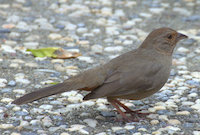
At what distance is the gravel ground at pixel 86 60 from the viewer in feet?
17.4

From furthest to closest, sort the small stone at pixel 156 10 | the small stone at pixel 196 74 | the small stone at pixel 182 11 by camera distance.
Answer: the small stone at pixel 156 10, the small stone at pixel 182 11, the small stone at pixel 196 74

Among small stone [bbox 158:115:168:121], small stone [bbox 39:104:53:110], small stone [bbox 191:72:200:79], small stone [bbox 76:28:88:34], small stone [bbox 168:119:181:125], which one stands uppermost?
small stone [bbox 76:28:88:34]

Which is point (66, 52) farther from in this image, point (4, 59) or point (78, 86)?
point (78, 86)

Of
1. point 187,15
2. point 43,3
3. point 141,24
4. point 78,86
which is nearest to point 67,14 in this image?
point 43,3

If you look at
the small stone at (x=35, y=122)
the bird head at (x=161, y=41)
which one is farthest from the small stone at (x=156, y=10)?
the small stone at (x=35, y=122)

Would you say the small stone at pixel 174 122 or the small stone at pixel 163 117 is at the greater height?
the small stone at pixel 163 117

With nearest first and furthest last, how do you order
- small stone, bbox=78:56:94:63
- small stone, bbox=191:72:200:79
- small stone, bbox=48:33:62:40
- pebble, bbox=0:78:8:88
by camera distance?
pebble, bbox=0:78:8:88 → small stone, bbox=191:72:200:79 → small stone, bbox=78:56:94:63 → small stone, bbox=48:33:62:40

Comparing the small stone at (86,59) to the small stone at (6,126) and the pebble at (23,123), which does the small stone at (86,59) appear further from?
the small stone at (6,126)

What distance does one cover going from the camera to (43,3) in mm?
10242

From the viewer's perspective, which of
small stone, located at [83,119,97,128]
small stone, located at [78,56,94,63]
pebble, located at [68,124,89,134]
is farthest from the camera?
small stone, located at [78,56,94,63]

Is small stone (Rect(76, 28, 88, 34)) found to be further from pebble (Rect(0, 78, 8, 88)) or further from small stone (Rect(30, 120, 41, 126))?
small stone (Rect(30, 120, 41, 126))

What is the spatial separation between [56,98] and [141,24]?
376 cm

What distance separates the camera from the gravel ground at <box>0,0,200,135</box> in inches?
208

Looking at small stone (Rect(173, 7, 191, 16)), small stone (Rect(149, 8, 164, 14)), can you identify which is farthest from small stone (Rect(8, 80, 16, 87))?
small stone (Rect(173, 7, 191, 16))
